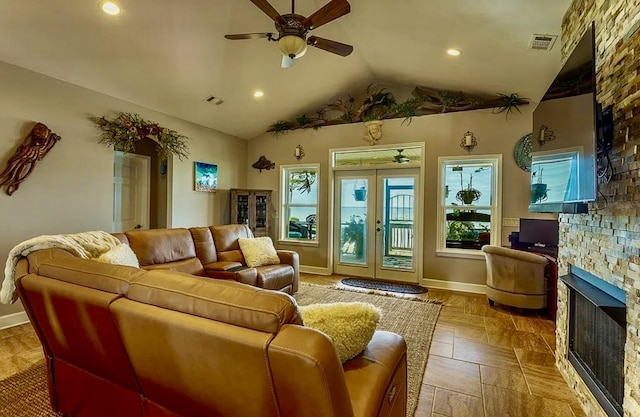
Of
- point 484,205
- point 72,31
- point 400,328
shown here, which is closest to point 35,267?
point 72,31

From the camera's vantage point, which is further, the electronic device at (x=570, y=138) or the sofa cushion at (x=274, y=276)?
the sofa cushion at (x=274, y=276)

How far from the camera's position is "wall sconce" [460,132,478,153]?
15.4ft

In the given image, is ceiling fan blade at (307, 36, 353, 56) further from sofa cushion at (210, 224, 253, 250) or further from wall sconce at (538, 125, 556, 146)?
sofa cushion at (210, 224, 253, 250)

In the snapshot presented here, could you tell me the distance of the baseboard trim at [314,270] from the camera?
5793 mm

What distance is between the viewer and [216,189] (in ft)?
19.0

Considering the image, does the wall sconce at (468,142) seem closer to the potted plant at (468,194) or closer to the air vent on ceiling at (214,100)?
the potted plant at (468,194)

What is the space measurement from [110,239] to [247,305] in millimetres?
2624

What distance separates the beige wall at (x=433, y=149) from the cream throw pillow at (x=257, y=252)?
66.1 inches

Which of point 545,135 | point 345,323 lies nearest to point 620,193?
point 545,135

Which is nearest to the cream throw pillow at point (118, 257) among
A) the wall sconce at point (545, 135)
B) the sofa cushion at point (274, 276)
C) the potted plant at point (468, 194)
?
the sofa cushion at point (274, 276)

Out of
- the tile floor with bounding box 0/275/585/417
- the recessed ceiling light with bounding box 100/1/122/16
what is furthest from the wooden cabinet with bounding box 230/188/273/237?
the recessed ceiling light with bounding box 100/1/122/16

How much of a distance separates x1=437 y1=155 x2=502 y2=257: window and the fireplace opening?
96.7 inches

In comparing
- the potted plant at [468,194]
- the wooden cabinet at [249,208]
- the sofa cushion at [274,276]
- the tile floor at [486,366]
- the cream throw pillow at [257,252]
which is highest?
the potted plant at [468,194]

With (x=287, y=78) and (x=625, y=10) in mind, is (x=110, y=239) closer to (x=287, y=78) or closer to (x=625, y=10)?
(x=287, y=78)
